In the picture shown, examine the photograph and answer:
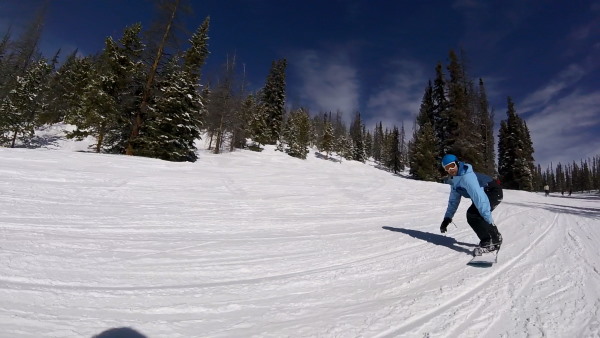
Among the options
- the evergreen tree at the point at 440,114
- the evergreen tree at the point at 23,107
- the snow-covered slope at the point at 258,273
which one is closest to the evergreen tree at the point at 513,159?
the evergreen tree at the point at 440,114

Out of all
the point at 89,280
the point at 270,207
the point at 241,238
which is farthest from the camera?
the point at 270,207

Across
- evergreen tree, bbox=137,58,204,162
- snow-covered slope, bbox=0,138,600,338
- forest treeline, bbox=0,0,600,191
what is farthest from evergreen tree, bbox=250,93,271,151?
snow-covered slope, bbox=0,138,600,338

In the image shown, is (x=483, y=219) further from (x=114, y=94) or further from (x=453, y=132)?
(x=453, y=132)

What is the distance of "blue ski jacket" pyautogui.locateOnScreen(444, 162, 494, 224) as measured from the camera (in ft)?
14.1

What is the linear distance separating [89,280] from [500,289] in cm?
403

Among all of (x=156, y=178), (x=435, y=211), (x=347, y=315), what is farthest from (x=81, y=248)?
(x=435, y=211)

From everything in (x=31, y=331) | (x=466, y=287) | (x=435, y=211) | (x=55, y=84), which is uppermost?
(x=55, y=84)

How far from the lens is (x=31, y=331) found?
1.82 metres

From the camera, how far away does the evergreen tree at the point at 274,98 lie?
48.4 metres

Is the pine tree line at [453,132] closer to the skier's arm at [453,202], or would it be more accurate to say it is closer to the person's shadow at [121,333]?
the skier's arm at [453,202]

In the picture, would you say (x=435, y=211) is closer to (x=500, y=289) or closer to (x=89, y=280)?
(x=500, y=289)

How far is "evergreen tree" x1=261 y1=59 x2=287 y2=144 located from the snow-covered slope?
4253 cm

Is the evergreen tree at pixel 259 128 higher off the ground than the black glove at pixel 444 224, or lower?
higher

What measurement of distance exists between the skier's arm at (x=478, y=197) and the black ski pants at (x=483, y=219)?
124 mm
